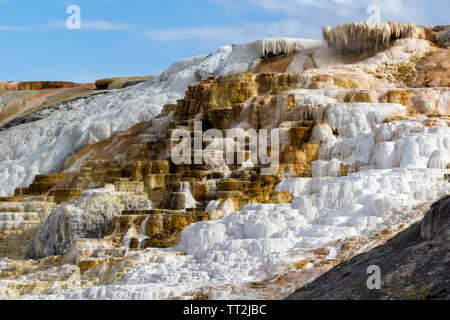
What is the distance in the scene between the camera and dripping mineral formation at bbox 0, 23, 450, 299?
44.4 ft

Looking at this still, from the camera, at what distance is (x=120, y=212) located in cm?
1838

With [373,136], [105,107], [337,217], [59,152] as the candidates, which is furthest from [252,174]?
[105,107]

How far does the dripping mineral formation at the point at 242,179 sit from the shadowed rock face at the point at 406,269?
2.29 meters

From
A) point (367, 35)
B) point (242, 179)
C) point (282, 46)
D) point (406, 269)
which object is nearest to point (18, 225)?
point (242, 179)

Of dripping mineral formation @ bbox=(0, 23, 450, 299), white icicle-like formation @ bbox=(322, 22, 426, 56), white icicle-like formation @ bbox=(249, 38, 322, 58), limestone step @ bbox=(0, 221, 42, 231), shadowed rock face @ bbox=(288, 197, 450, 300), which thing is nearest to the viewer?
shadowed rock face @ bbox=(288, 197, 450, 300)

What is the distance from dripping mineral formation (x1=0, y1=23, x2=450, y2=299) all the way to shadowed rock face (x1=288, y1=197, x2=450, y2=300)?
229 centimetres

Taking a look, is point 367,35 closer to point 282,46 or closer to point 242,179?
point 282,46

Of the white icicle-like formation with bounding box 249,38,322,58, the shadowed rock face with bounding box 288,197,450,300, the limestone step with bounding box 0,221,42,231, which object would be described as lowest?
the limestone step with bounding box 0,221,42,231

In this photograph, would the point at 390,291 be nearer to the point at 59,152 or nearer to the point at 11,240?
the point at 11,240

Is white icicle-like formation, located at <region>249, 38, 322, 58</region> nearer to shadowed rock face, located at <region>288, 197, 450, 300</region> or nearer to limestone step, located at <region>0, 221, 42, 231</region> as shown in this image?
limestone step, located at <region>0, 221, 42, 231</region>

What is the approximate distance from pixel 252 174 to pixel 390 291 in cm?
1111

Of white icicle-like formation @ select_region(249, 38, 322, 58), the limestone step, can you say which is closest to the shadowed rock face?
the limestone step

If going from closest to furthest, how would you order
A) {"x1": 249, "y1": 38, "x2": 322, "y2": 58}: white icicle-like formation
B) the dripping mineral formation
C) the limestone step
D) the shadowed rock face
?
the shadowed rock face → the dripping mineral formation → the limestone step → {"x1": 249, "y1": 38, "x2": 322, "y2": 58}: white icicle-like formation

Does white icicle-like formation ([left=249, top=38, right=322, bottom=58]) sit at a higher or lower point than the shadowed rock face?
higher
